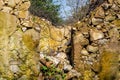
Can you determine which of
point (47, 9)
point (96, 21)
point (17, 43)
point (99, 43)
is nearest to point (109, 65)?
point (99, 43)

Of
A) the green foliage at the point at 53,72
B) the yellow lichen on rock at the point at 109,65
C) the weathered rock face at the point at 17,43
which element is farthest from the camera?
the green foliage at the point at 53,72

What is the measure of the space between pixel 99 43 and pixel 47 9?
5705mm

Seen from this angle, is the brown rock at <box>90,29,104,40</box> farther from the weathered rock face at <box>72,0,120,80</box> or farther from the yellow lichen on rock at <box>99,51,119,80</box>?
the yellow lichen on rock at <box>99,51,119,80</box>

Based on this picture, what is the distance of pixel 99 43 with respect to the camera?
795 cm

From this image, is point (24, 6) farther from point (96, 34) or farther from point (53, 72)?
point (96, 34)

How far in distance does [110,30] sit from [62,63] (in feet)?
4.62

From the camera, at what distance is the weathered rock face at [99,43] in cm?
770

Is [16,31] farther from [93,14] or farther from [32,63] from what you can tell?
[93,14]

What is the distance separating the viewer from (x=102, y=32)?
26.3 feet

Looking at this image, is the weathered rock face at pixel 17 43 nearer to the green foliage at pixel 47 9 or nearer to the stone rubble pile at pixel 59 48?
the stone rubble pile at pixel 59 48

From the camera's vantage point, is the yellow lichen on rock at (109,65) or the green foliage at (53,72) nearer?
the yellow lichen on rock at (109,65)

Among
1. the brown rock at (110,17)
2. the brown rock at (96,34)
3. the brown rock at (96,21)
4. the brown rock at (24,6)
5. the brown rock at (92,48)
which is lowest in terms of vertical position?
the brown rock at (92,48)

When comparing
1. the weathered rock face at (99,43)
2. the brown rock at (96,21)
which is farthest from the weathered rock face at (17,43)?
the brown rock at (96,21)

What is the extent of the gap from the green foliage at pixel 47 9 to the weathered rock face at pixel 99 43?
378 centimetres
